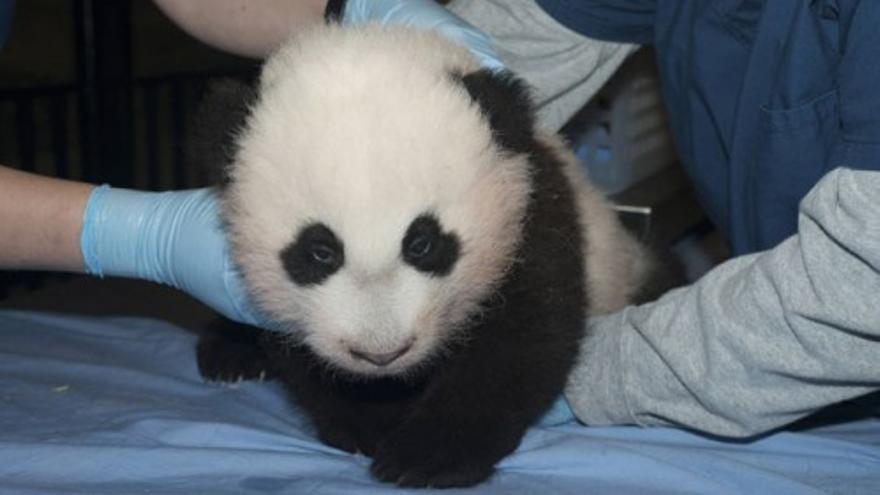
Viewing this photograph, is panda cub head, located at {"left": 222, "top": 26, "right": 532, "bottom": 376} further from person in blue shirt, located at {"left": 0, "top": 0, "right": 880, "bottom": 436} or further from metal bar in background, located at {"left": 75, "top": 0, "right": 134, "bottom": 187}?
metal bar in background, located at {"left": 75, "top": 0, "right": 134, "bottom": 187}

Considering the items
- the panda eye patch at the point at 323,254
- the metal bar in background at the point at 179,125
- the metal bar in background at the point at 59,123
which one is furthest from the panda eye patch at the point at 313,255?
the metal bar in background at the point at 179,125

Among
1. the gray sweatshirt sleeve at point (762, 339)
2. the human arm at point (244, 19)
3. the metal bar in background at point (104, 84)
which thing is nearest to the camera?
the gray sweatshirt sleeve at point (762, 339)

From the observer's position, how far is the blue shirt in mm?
1370

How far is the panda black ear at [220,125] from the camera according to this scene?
1.43 m

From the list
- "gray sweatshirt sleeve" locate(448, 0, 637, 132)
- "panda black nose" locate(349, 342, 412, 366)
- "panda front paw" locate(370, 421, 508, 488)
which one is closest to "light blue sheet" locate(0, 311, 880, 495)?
"panda front paw" locate(370, 421, 508, 488)

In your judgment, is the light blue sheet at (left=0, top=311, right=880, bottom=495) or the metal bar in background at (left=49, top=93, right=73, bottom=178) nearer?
the light blue sheet at (left=0, top=311, right=880, bottom=495)

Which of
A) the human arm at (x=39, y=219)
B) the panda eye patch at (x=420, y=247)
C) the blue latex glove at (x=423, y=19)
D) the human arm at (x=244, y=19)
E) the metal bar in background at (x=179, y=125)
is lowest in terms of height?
the metal bar in background at (x=179, y=125)

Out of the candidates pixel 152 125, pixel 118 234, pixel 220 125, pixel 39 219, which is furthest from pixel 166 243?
pixel 152 125

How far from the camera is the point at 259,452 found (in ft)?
4.80

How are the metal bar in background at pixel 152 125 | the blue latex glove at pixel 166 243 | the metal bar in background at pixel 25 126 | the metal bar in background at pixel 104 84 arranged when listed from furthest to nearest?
the metal bar in background at pixel 152 125, the metal bar in background at pixel 104 84, the metal bar in background at pixel 25 126, the blue latex glove at pixel 166 243

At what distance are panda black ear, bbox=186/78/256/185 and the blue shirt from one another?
0.73 metres

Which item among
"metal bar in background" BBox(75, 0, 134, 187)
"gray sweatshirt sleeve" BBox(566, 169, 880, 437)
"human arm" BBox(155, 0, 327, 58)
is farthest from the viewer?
"metal bar in background" BBox(75, 0, 134, 187)

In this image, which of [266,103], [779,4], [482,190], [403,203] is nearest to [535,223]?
[482,190]

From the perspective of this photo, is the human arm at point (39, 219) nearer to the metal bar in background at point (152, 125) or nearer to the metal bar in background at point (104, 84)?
the metal bar in background at point (104, 84)
